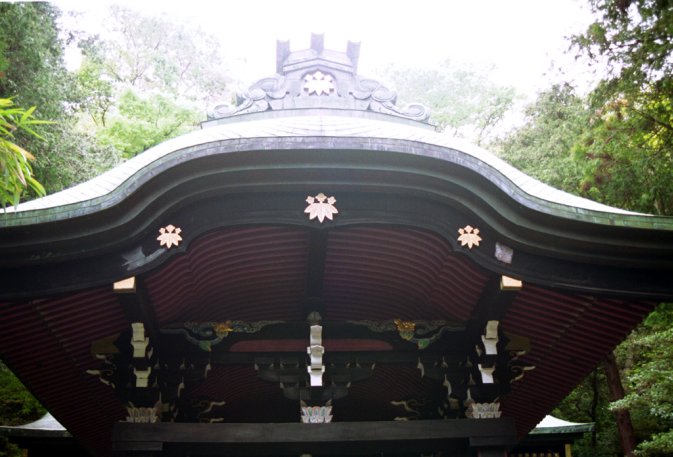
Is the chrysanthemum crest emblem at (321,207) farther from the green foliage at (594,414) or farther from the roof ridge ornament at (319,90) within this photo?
the green foliage at (594,414)

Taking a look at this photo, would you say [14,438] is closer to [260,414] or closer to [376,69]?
[260,414]

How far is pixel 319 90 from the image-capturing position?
23.3 ft

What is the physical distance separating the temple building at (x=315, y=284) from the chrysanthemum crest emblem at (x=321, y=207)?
10 mm

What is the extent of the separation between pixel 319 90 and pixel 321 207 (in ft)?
9.48

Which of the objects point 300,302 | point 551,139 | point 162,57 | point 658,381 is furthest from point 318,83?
point 162,57

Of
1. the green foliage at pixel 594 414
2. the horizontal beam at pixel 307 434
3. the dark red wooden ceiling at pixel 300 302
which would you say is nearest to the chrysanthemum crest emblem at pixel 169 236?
the dark red wooden ceiling at pixel 300 302

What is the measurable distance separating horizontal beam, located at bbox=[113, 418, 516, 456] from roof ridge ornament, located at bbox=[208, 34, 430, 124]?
323cm

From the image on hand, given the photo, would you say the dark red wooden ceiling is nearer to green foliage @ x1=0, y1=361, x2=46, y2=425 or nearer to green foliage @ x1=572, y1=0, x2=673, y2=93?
green foliage @ x1=572, y1=0, x2=673, y2=93

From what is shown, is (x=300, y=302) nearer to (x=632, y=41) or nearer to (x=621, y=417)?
(x=632, y=41)

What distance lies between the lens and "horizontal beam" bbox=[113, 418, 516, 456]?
197 inches

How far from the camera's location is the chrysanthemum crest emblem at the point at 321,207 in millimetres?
4508

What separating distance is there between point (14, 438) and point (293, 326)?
518 centimetres

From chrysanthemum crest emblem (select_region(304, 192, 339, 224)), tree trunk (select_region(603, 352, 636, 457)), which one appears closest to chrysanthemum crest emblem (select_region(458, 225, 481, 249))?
chrysanthemum crest emblem (select_region(304, 192, 339, 224))

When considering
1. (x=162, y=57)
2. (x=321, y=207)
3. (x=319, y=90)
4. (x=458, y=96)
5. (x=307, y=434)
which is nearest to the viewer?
(x=321, y=207)
